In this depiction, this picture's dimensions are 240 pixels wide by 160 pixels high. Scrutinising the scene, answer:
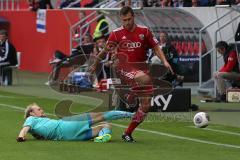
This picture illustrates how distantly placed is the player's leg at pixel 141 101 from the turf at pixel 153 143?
0.81ft

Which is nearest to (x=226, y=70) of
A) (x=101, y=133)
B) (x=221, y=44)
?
(x=221, y=44)

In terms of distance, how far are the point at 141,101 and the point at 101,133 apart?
31.4 inches

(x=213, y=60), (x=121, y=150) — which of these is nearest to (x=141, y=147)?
(x=121, y=150)

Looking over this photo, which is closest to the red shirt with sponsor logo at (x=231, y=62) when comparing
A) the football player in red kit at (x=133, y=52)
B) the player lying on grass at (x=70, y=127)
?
the football player in red kit at (x=133, y=52)

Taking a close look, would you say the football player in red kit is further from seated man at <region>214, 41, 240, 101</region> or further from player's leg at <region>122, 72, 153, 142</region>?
seated man at <region>214, 41, 240, 101</region>

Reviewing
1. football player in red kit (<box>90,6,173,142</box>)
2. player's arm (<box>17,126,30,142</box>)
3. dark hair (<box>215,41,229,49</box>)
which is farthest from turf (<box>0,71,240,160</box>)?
dark hair (<box>215,41,229,49</box>)

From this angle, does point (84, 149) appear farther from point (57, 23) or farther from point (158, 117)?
point (57, 23)

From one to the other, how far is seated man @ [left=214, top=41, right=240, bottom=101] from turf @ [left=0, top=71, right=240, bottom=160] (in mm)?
2519

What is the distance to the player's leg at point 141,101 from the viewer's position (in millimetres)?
13742

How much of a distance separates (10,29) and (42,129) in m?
25.7

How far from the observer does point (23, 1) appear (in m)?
39.5

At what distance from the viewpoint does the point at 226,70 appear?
73.4ft

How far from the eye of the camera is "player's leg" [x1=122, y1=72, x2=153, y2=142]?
13742 millimetres

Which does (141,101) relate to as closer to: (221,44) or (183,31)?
(221,44)
